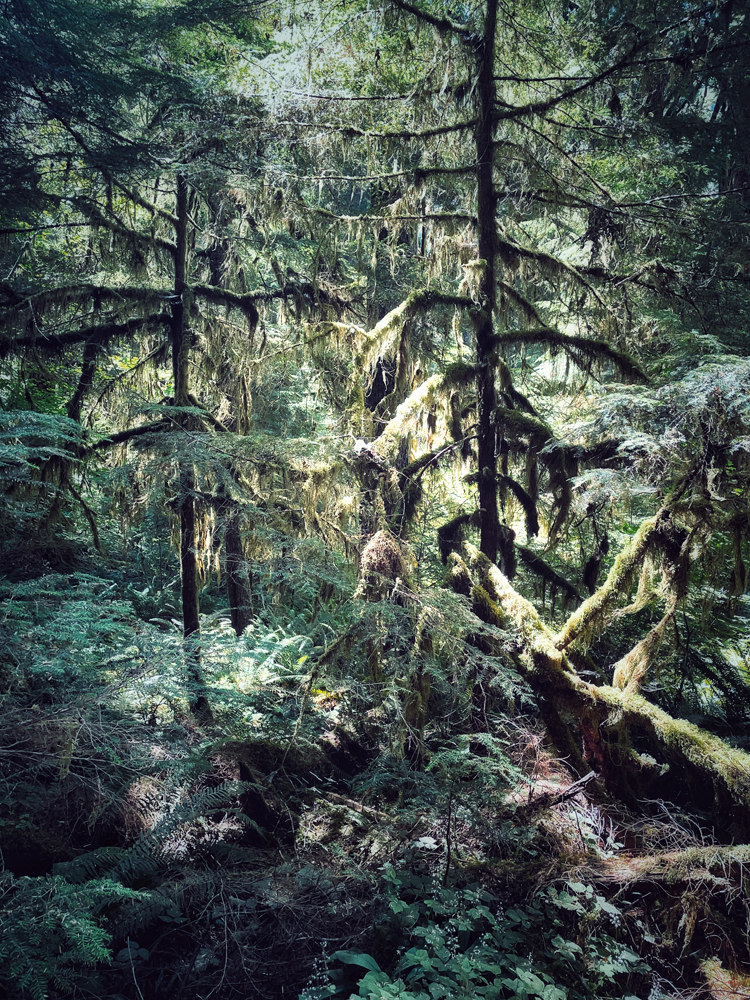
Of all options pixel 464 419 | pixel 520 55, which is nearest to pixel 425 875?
pixel 464 419

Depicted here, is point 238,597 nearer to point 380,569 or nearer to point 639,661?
point 380,569

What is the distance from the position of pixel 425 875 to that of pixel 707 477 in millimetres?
3658

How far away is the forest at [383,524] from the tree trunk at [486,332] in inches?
1.8

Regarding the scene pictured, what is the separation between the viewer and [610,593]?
215 inches

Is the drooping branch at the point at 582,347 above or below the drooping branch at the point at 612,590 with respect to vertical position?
above

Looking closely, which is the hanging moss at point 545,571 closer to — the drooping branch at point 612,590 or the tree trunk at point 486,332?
the tree trunk at point 486,332

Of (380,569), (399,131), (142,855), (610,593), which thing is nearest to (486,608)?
(610,593)

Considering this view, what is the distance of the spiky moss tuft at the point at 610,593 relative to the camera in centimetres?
Result: 520

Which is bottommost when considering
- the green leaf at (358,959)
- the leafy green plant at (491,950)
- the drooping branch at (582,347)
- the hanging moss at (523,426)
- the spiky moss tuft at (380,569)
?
the leafy green plant at (491,950)

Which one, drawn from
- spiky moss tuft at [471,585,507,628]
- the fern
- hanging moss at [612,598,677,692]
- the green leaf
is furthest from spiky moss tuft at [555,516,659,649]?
the fern

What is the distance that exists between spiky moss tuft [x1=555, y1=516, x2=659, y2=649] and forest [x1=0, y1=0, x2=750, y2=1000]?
51 mm

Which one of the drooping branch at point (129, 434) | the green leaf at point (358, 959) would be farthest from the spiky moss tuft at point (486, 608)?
the drooping branch at point (129, 434)

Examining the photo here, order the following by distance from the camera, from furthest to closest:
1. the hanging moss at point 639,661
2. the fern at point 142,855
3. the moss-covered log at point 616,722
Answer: the hanging moss at point 639,661
the moss-covered log at point 616,722
the fern at point 142,855

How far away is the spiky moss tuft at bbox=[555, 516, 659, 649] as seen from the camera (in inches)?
205
